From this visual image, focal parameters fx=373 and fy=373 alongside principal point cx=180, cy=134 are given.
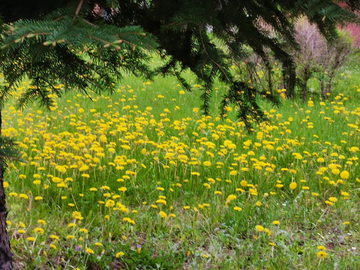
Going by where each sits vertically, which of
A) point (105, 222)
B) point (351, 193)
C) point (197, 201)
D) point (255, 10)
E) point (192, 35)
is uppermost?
point (255, 10)

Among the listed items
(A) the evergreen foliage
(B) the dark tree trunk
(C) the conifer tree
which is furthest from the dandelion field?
(A) the evergreen foliage

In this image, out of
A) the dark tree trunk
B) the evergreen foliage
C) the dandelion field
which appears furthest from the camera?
the dandelion field

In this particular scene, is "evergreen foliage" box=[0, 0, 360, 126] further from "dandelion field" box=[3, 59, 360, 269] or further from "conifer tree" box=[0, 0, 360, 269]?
"dandelion field" box=[3, 59, 360, 269]

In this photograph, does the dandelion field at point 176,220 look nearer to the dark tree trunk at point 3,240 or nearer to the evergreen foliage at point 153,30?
the dark tree trunk at point 3,240

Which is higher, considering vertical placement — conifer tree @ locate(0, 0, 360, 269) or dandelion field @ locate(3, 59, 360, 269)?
conifer tree @ locate(0, 0, 360, 269)

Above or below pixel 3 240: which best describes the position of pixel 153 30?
above

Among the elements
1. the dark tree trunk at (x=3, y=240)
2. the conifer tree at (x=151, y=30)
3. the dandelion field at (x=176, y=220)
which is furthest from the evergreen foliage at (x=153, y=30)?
the dandelion field at (x=176, y=220)

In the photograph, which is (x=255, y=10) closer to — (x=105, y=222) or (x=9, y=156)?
(x=9, y=156)

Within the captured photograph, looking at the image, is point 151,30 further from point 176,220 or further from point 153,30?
point 176,220

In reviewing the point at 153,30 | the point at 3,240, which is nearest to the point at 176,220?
the point at 3,240

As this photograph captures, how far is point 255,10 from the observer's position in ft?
6.81

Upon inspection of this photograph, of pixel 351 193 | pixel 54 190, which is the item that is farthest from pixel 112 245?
pixel 351 193

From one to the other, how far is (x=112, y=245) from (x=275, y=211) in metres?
1.52

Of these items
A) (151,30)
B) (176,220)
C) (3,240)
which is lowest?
(3,240)
